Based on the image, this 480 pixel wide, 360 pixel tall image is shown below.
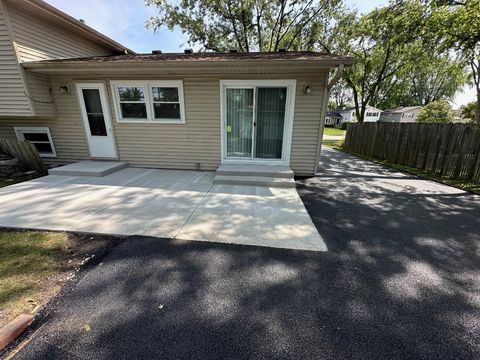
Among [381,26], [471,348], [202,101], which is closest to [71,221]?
[202,101]

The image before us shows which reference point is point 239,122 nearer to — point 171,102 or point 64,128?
point 171,102

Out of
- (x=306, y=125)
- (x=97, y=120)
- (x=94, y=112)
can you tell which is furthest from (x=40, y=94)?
(x=306, y=125)

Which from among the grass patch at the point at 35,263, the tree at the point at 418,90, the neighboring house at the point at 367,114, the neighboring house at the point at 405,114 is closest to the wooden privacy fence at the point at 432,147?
the grass patch at the point at 35,263

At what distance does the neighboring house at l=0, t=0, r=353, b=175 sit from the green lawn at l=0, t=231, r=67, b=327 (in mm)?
3845

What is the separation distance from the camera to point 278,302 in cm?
200

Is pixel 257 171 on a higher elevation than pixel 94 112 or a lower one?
lower

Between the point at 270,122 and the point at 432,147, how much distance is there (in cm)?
564

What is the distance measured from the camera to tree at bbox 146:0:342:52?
514 inches

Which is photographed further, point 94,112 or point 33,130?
point 33,130

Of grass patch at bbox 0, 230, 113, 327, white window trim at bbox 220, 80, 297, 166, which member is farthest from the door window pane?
grass patch at bbox 0, 230, 113, 327

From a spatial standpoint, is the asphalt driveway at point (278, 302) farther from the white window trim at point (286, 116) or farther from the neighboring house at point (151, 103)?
the neighboring house at point (151, 103)

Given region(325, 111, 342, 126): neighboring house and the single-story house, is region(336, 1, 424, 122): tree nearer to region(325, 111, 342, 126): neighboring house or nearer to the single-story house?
the single-story house

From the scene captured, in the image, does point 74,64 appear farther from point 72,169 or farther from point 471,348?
point 471,348

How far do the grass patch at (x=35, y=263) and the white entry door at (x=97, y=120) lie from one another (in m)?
3.87
